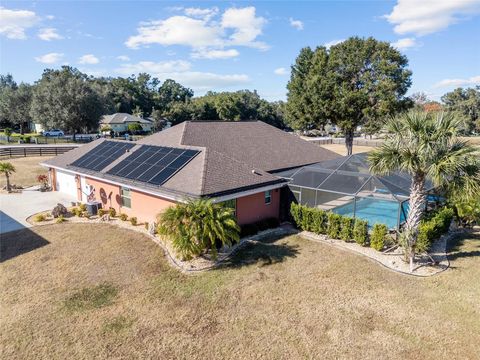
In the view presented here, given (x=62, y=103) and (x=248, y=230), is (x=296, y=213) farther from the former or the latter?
(x=62, y=103)

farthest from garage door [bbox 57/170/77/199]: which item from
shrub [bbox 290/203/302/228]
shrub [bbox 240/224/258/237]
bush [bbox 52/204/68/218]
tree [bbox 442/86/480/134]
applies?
tree [bbox 442/86/480/134]

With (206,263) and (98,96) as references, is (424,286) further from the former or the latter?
(98,96)

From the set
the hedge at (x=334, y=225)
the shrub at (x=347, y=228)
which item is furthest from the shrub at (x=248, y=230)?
the shrub at (x=347, y=228)

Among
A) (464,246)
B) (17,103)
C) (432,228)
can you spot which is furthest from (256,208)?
(17,103)

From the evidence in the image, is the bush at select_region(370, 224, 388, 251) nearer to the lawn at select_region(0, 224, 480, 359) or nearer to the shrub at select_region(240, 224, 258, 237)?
the lawn at select_region(0, 224, 480, 359)

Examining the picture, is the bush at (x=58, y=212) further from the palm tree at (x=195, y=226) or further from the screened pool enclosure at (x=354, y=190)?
the screened pool enclosure at (x=354, y=190)

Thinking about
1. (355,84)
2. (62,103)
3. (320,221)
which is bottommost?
(320,221)

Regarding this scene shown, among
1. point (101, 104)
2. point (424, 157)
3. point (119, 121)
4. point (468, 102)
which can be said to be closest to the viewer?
point (424, 157)
